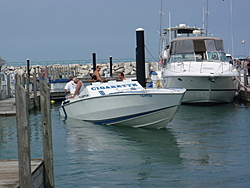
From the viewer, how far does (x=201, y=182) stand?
7742 mm

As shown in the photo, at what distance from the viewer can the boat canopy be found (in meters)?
22.5

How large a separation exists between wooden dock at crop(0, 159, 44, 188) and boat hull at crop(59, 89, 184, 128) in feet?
22.9

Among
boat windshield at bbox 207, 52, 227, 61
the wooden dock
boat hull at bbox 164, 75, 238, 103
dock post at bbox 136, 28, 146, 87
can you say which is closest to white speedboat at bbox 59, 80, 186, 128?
dock post at bbox 136, 28, 146, 87

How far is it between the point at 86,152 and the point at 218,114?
9.29 meters

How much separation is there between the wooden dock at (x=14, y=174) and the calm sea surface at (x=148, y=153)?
1290 mm

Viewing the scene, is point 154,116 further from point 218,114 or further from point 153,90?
point 218,114

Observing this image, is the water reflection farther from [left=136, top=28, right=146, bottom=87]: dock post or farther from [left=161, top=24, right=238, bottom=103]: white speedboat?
[left=161, top=24, right=238, bottom=103]: white speedboat

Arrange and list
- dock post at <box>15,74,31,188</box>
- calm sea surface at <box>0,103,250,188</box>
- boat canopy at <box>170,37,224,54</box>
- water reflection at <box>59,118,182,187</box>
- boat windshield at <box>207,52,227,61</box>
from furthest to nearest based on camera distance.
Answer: boat canopy at <box>170,37,224,54</box>, boat windshield at <box>207,52,227,61</box>, water reflection at <box>59,118,182,187</box>, calm sea surface at <box>0,103,250,188</box>, dock post at <box>15,74,31,188</box>

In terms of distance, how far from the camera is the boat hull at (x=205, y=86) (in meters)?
20.7

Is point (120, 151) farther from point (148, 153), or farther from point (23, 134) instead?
point (23, 134)

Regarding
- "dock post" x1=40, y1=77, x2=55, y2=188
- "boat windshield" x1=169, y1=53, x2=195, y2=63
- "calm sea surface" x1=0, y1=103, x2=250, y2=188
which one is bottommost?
"calm sea surface" x1=0, y1=103, x2=250, y2=188

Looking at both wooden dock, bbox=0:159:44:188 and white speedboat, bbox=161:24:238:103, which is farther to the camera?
white speedboat, bbox=161:24:238:103

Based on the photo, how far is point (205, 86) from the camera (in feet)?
68.7

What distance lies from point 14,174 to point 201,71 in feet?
51.3
